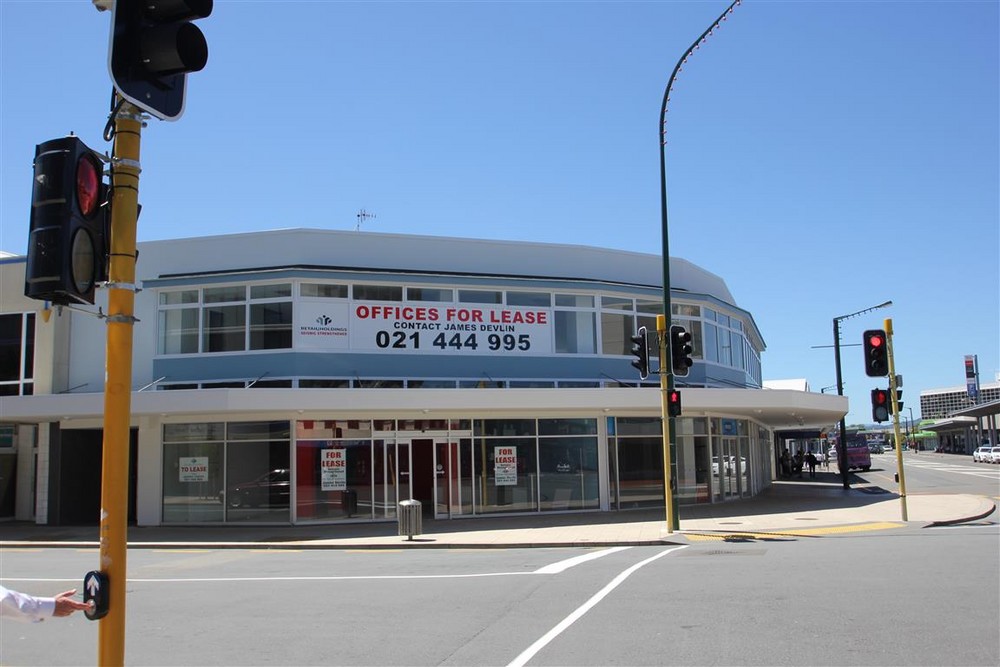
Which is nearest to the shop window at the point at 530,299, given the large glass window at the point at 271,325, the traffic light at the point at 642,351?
the large glass window at the point at 271,325

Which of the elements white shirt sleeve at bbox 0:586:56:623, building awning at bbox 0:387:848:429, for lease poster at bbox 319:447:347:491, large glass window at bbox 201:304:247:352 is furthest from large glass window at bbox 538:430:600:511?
white shirt sleeve at bbox 0:586:56:623

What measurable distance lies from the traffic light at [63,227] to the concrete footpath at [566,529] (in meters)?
15.4

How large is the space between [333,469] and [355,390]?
107 inches

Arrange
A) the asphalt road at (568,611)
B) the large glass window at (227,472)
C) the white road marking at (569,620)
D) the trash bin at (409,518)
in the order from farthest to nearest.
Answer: the large glass window at (227,472) < the trash bin at (409,518) < the asphalt road at (568,611) < the white road marking at (569,620)

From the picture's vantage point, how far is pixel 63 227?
3.79 meters

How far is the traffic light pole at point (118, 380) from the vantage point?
384 centimetres

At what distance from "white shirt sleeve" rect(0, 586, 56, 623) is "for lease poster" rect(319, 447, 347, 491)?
19937 mm

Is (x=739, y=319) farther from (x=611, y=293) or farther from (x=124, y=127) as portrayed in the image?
(x=124, y=127)

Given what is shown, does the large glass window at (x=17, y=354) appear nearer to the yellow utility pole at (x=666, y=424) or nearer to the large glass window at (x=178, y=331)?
the large glass window at (x=178, y=331)

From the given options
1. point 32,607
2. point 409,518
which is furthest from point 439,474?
point 32,607

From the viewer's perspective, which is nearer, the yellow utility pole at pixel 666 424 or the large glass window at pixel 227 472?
the yellow utility pole at pixel 666 424

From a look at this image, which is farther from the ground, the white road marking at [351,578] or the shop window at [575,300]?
the shop window at [575,300]

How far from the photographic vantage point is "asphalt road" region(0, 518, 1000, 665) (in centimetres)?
801

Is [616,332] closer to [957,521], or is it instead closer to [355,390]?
[355,390]
